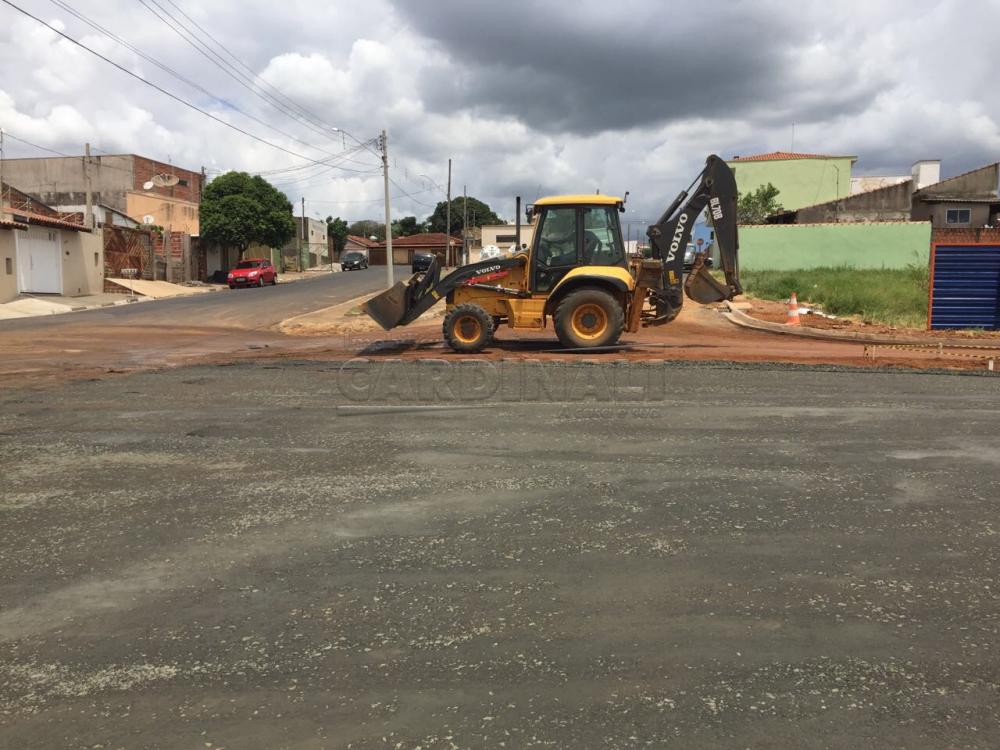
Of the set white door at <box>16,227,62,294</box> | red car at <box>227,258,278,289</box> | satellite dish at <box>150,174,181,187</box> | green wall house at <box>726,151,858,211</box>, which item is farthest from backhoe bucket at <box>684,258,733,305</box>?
satellite dish at <box>150,174,181,187</box>

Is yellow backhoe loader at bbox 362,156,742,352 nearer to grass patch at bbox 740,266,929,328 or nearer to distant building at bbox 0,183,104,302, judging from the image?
grass patch at bbox 740,266,929,328

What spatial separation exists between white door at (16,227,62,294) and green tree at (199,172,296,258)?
15313mm

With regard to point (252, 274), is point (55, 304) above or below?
below

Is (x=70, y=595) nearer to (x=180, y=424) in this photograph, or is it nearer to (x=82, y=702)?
(x=82, y=702)

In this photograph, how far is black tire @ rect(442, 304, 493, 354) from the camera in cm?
1385

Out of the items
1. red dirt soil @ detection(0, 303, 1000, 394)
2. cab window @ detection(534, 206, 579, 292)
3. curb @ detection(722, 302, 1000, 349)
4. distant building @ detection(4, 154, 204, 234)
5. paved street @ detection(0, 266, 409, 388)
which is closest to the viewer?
red dirt soil @ detection(0, 303, 1000, 394)

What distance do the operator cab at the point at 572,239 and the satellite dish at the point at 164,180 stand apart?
173 feet

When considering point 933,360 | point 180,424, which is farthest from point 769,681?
point 933,360

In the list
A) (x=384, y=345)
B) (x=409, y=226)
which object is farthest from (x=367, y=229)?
(x=384, y=345)

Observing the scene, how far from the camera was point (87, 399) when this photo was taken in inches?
384

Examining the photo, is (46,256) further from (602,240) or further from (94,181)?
(602,240)

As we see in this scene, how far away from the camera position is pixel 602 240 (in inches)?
539

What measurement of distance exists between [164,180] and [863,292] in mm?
52529

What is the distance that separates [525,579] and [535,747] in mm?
1394
